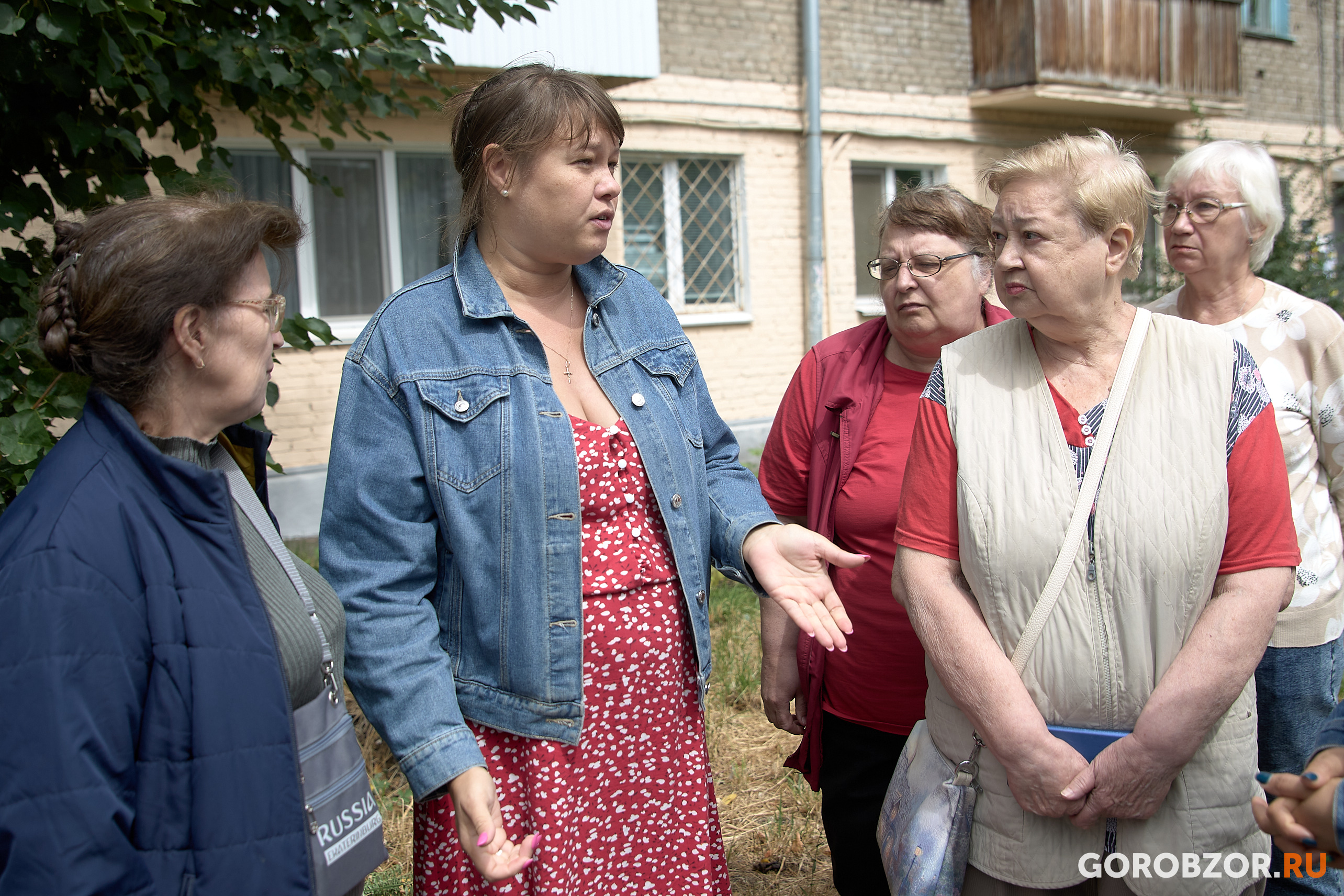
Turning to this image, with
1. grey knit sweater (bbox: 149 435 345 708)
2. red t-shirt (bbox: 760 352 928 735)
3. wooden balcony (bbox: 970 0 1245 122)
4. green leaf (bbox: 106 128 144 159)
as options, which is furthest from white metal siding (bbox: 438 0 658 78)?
grey knit sweater (bbox: 149 435 345 708)

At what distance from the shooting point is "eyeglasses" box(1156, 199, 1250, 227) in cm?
282

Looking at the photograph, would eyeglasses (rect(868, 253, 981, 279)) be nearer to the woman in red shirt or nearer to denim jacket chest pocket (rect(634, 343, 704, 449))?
the woman in red shirt

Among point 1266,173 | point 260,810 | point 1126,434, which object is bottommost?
point 260,810

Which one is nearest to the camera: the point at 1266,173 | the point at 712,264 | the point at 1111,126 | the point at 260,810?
the point at 260,810

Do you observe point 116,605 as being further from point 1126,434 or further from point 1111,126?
point 1111,126

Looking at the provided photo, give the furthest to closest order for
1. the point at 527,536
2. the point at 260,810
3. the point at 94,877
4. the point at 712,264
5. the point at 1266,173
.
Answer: the point at 712,264, the point at 1266,173, the point at 527,536, the point at 260,810, the point at 94,877

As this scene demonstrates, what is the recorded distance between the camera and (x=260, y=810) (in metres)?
1.37

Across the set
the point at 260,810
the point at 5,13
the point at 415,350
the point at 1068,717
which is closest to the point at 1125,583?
the point at 1068,717

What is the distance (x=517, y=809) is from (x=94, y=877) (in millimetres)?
718

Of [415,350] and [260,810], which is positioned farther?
[415,350]

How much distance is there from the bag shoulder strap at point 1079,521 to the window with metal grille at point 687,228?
7.61 metres

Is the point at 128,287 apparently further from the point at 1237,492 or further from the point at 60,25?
the point at 1237,492

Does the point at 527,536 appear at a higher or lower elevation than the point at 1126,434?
lower
